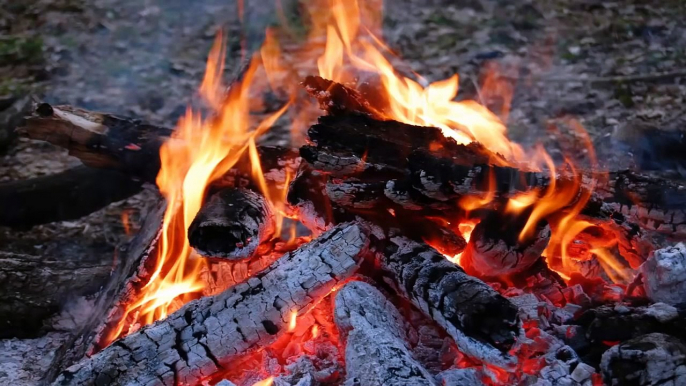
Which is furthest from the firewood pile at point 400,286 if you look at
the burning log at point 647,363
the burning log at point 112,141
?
the burning log at point 112,141

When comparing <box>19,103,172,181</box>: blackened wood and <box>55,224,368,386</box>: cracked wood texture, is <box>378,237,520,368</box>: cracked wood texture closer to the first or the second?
<box>55,224,368,386</box>: cracked wood texture

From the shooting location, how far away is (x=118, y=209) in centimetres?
412

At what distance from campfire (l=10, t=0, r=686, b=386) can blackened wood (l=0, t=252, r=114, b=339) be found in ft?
1.20

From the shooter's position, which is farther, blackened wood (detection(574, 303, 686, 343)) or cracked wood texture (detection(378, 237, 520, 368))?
blackened wood (detection(574, 303, 686, 343))

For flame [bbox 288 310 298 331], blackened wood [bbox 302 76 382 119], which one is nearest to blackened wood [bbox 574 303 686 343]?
flame [bbox 288 310 298 331]

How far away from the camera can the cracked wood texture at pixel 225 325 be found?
6.53 ft

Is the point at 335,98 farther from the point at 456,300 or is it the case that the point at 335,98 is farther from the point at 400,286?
the point at 456,300

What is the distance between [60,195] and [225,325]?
2.23 metres

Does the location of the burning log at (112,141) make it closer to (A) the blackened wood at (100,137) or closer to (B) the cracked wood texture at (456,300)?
(A) the blackened wood at (100,137)

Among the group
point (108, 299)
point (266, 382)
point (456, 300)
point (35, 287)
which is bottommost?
point (35, 287)

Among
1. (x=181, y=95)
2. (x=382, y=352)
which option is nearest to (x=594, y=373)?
(x=382, y=352)

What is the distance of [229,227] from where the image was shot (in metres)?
2.28

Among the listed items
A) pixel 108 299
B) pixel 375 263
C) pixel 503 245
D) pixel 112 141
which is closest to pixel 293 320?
pixel 375 263

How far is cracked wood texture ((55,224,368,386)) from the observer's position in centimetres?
199
